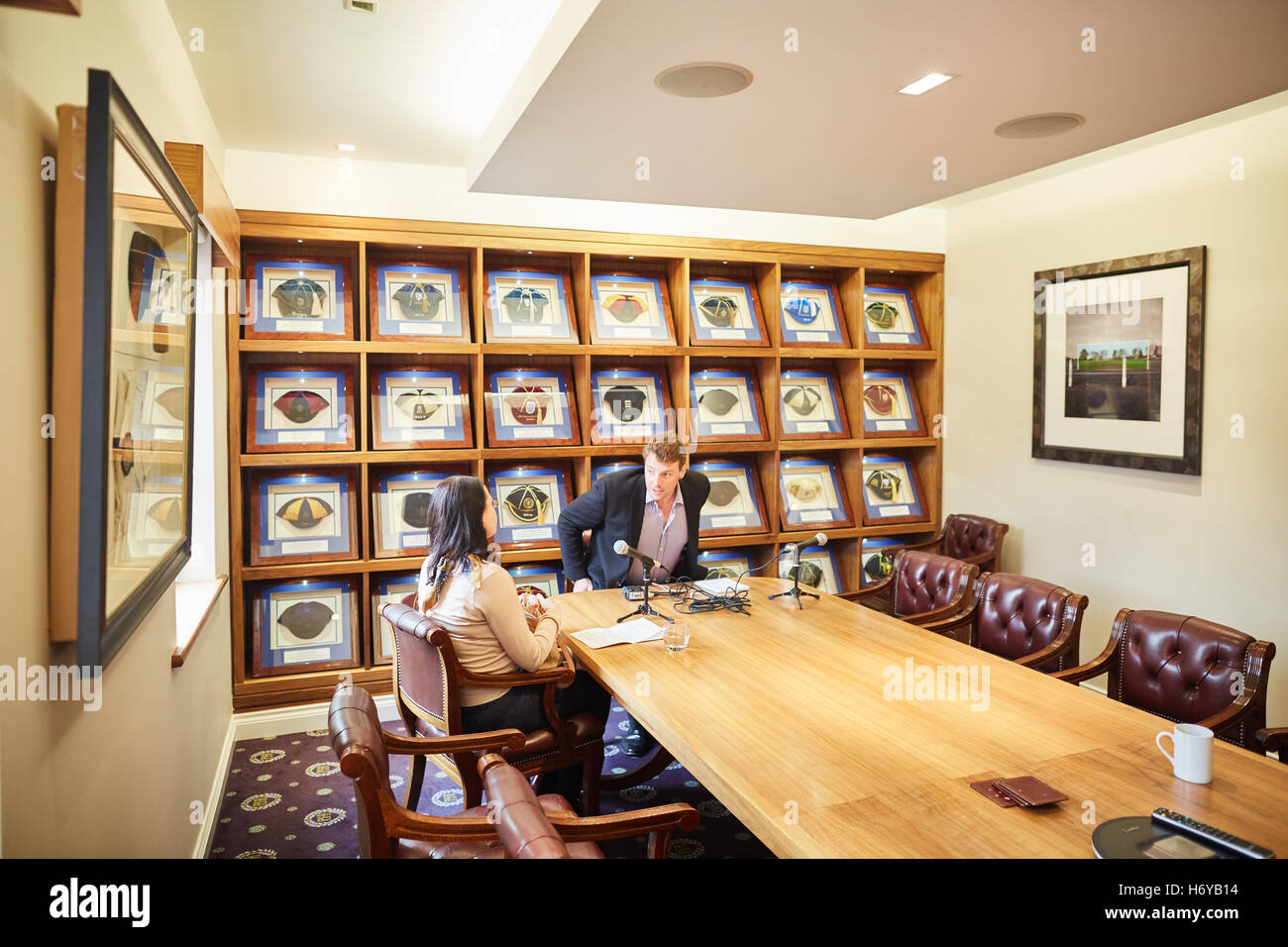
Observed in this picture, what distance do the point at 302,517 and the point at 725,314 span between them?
284 cm

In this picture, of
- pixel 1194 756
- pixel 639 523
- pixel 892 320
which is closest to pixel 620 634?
pixel 639 523

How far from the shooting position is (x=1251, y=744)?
2.57 meters

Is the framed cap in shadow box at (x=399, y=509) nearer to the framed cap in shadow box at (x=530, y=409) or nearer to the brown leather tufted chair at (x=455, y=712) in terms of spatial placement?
the framed cap in shadow box at (x=530, y=409)

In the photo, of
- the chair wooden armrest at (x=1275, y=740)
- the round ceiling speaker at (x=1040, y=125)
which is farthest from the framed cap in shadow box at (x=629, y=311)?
the chair wooden armrest at (x=1275, y=740)

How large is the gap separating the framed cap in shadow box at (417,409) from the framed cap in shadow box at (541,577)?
33.2 inches

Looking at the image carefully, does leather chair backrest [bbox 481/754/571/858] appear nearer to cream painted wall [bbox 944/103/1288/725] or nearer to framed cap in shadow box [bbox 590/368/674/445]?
framed cap in shadow box [bbox 590/368/674/445]

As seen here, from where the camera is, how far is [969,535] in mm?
5473

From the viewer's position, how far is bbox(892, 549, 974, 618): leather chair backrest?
12.7 ft

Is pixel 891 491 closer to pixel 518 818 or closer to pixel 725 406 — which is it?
pixel 725 406

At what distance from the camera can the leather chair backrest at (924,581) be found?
3857mm

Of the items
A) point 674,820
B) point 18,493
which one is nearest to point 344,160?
point 18,493

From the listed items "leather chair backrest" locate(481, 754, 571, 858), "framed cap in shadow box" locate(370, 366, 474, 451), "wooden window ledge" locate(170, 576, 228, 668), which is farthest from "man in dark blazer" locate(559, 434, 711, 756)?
"leather chair backrest" locate(481, 754, 571, 858)

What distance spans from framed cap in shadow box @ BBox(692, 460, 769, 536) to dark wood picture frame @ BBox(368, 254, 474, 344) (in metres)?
1.70
